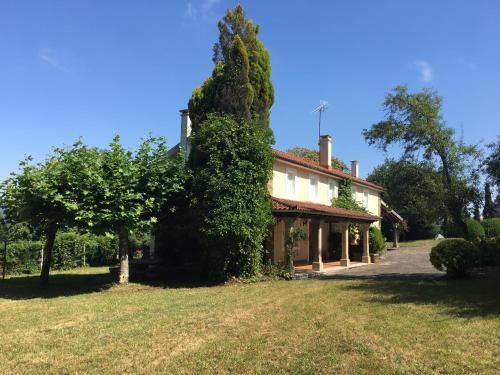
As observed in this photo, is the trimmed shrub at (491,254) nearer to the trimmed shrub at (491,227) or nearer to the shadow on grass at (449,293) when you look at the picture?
the shadow on grass at (449,293)

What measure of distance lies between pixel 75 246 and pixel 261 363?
20333 millimetres

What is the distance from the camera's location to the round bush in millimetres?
14508

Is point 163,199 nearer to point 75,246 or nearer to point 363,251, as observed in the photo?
point 75,246

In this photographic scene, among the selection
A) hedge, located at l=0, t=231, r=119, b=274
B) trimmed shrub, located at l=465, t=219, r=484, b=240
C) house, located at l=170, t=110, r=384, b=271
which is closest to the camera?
house, located at l=170, t=110, r=384, b=271

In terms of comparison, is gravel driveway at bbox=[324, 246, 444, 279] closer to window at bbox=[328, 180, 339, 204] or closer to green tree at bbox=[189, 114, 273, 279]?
green tree at bbox=[189, 114, 273, 279]

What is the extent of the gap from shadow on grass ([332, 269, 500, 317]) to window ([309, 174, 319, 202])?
27.6ft

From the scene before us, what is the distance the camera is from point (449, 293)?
11734mm

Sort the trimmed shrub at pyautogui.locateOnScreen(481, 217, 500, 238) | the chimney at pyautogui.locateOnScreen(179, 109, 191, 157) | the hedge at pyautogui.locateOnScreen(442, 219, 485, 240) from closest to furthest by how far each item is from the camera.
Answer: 1. the chimney at pyautogui.locateOnScreen(179, 109, 191, 157)
2. the hedge at pyautogui.locateOnScreen(442, 219, 485, 240)
3. the trimmed shrub at pyautogui.locateOnScreen(481, 217, 500, 238)

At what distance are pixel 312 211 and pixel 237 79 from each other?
6550 mm

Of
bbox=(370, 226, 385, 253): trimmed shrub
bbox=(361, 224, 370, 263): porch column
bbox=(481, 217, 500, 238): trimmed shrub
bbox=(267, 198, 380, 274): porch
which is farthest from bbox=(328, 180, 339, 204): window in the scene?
bbox=(481, 217, 500, 238): trimmed shrub

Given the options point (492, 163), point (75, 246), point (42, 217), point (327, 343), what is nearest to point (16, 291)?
point (42, 217)

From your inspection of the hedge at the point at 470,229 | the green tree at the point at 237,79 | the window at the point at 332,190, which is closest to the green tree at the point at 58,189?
the green tree at the point at 237,79

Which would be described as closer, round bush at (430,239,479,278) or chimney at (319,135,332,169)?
round bush at (430,239,479,278)

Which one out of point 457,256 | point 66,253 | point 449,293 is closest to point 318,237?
point 457,256
